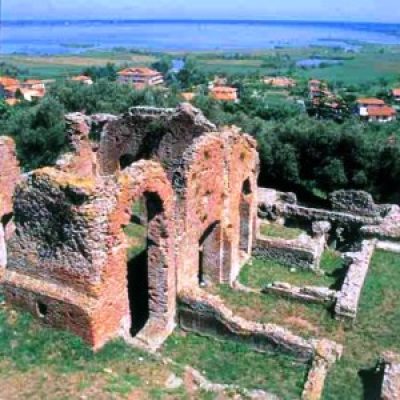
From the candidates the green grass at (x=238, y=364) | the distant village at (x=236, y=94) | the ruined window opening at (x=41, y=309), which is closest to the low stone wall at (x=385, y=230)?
the green grass at (x=238, y=364)

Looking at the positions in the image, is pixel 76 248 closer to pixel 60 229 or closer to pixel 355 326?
pixel 60 229

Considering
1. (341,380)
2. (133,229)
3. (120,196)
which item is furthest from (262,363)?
(133,229)

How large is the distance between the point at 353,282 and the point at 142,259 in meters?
6.93

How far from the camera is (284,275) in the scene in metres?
19.5

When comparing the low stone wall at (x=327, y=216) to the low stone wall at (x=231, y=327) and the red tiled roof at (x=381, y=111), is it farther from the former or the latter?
the red tiled roof at (x=381, y=111)

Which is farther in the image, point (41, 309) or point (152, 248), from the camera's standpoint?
point (152, 248)

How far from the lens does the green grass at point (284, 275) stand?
62.2ft

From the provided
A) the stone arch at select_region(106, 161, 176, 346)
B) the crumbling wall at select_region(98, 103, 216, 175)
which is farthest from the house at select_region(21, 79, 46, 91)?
the stone arch at select_region(106, 161, 176, 346)

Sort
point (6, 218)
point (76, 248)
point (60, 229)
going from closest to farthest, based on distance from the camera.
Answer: point (76, 248), point (60, 229), point (6, 218)

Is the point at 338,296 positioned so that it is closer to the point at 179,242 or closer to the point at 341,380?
the point at 341,380

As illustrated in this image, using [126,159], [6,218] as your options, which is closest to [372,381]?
[6,218]

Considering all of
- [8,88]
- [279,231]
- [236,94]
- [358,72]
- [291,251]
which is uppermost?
[291,251]

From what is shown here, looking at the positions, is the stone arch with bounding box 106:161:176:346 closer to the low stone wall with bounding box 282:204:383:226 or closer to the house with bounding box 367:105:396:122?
the low stone wall with bounding box 282:204:383:226

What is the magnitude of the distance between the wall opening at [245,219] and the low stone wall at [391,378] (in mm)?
8105
